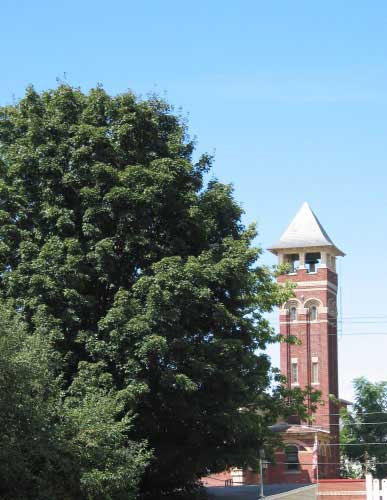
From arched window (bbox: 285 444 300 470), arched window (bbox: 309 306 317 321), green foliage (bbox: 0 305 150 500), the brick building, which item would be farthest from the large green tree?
arched window (bbox: 309 306 317 321)

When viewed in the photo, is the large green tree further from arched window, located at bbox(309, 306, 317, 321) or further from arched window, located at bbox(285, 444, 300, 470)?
arched window, located at bbox(309, 306, 317, 321)

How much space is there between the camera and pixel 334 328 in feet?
279

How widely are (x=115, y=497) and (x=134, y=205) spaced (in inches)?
337

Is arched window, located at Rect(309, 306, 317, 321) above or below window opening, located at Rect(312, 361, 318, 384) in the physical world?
above

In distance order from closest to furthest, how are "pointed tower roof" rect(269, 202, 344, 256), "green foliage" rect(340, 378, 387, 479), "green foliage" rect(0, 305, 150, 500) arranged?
"green foliage" rect(0, 305, 150, 500)
"green foliage" rect(340, 378, 387, 479)
"pointed tower roof" rect(269, 202, 344, 256)

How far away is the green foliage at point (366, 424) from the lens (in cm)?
8038

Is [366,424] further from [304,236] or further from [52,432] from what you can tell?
[52,432]

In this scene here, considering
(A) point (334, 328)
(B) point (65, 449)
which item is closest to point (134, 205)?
(B) point (65, 449)

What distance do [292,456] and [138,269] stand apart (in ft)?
158

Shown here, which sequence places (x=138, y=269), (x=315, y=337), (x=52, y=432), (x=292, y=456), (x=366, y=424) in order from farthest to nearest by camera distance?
(x=315, y=337) → (x=366, y=424) → (x=292, y=456) → (x=138, y=269) → (x=52, y=432)

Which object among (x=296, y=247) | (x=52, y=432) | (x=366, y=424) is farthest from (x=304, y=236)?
(x=52, y=432)

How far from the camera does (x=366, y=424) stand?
81.0m

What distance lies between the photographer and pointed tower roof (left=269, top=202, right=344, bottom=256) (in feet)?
273

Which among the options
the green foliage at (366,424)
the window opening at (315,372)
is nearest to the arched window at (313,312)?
the window opening at (315,372)
